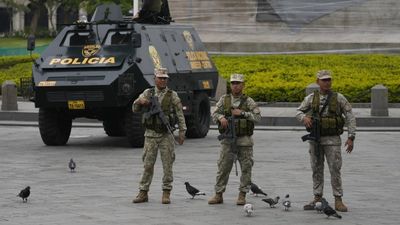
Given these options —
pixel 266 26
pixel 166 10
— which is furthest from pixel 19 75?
pixel 166 10

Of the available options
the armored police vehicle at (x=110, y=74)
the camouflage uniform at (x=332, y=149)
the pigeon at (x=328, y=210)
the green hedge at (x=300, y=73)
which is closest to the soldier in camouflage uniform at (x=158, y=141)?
the camouflage uniform at (x=332, y=149)

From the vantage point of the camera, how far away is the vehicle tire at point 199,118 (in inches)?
957

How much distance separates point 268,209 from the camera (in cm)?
1403

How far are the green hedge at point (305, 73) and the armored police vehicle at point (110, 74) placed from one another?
663cm

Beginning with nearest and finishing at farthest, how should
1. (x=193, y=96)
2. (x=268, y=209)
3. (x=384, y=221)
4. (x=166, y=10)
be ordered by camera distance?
(x=384, y=221)
(x=268, y=209)
(x=193, y=96)
(x=166, y=10)

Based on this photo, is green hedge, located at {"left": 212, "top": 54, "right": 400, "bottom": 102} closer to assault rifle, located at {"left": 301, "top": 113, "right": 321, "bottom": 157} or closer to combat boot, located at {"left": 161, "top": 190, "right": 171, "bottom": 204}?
combat boot, located at {"left": 161, "top": 190, "right": 171, "bottom": 204}

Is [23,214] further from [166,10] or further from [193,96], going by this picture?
[166,10]

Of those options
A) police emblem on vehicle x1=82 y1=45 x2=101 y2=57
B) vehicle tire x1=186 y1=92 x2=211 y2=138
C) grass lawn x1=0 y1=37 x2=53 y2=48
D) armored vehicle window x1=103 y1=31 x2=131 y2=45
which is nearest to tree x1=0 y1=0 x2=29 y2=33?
grass lawn x1=0 y1=37 x2=53 y2=48

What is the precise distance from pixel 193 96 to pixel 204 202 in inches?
387

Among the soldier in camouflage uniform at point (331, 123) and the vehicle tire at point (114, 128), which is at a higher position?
the soldier in camouflage uniform at point (331, 123)

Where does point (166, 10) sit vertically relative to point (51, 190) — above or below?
above

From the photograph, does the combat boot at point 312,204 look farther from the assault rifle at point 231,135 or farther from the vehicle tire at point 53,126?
the vehicle tire at point 53,126

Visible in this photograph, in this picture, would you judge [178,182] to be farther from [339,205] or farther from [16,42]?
[16,42]

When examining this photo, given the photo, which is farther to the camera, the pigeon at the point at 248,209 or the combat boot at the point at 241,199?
the combat boot at the point at 241,199
